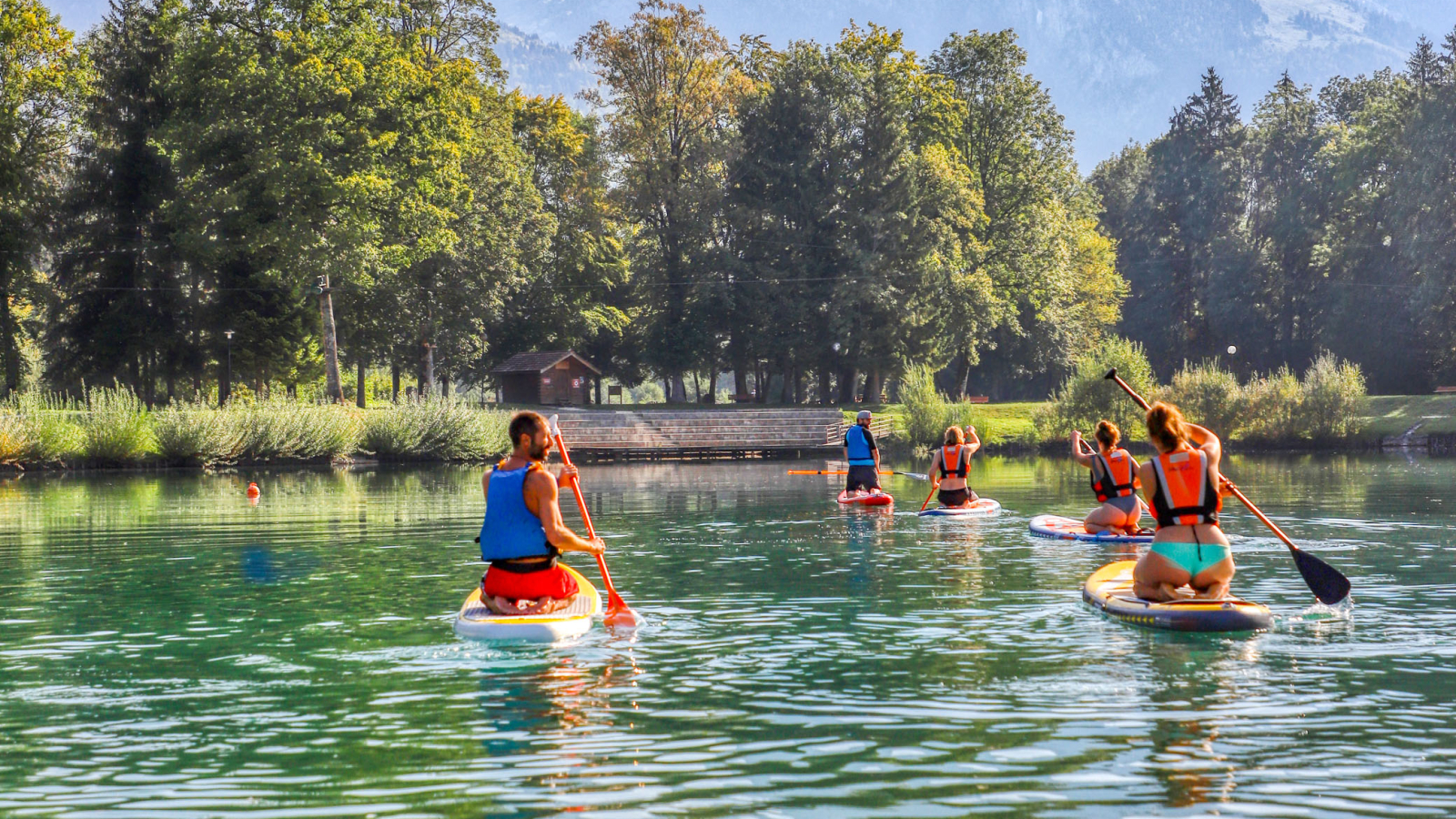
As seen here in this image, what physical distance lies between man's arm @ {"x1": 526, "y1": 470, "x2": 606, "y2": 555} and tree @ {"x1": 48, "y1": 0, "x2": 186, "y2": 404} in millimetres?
55858

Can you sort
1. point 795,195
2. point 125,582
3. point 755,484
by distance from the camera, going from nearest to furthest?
1. point 125,582
2. point 755,484
3. point 795,195

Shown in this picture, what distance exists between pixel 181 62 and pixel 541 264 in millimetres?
24648

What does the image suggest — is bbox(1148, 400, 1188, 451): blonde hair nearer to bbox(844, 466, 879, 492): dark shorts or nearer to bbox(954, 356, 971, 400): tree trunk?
bbox(844, 466, 879, 492): dark shorts

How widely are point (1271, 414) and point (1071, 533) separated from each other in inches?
1486

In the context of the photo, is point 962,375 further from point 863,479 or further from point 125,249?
point 863,479

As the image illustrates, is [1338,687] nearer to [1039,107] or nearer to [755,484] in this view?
[755,484]

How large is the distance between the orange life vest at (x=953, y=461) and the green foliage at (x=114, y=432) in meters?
29.3

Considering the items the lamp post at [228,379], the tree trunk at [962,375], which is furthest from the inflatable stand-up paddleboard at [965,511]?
the tree trunk at [962,375]

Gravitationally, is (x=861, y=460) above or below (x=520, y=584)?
above

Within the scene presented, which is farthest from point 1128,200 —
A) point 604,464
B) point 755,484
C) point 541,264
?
point 755,484

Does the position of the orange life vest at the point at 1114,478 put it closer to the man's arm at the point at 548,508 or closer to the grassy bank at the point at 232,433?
the man's arm at the point at 548,508

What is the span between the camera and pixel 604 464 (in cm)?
5266

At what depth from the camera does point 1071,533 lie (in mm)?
20047

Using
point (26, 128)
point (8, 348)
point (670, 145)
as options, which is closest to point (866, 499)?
point (8, 348)
